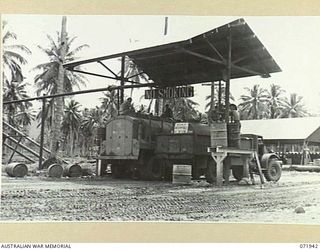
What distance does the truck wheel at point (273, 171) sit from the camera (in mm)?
8516

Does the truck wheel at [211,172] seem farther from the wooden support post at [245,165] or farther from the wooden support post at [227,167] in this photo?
the wooden support post at [245,165]

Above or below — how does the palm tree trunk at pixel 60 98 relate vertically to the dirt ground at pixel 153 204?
above

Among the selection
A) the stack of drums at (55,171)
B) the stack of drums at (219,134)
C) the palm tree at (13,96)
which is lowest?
the stack of drums at (55,171)

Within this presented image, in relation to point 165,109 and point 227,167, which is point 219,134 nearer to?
point 227,167

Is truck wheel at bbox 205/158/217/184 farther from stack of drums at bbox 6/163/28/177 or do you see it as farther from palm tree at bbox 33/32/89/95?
stack of drums at bbox 6/163/28/177

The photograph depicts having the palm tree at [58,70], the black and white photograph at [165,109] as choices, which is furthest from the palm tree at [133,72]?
the palm tree at [58,70]

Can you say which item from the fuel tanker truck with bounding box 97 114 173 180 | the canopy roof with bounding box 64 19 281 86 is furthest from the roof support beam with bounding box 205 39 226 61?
the fuel tanker truck with bounding box 97 114 173 180

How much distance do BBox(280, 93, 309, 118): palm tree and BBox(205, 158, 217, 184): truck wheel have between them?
1.50 metres

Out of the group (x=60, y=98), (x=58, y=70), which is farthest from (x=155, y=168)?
(x=58, y=70)

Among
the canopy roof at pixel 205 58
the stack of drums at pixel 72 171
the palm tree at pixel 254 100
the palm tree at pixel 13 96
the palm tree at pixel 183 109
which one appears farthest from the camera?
the palm tree at pixel 183 109

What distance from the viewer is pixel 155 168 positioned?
8789 mm

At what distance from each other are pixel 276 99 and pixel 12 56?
360 centimetres

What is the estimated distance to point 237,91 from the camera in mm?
7680

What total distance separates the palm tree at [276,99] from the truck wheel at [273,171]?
1.34 meters
